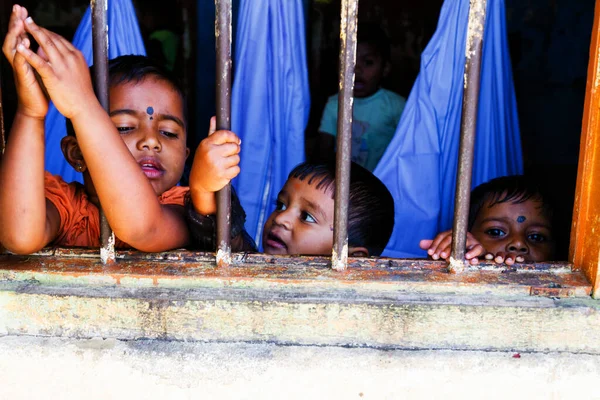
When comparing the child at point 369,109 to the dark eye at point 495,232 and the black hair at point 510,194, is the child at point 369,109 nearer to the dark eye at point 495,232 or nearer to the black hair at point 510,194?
the black hair at point 510,194

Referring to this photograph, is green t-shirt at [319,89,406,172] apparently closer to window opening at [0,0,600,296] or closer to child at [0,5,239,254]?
child at [0,5,239,254]

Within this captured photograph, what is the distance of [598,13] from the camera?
1146 millimetres

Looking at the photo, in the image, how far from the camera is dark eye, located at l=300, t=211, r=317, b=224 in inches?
76.7

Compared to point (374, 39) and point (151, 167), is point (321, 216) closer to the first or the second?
point (151, 167)

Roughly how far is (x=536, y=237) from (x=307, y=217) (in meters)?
0.84

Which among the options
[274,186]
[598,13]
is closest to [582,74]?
[274,186]

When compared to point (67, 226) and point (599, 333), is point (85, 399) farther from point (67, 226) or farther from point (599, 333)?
point (599, 333)

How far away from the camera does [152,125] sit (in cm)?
162

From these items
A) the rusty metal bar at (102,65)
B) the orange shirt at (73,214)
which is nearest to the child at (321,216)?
the orange shirt at (73,214)

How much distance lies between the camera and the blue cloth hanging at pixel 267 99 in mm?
2480

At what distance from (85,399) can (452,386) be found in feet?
2.45

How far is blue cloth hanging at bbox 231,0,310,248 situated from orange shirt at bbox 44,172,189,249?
1040mm

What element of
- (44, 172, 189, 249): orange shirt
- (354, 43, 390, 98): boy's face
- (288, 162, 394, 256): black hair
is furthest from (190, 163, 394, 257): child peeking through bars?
(354, 43, 390, 98): boy's face

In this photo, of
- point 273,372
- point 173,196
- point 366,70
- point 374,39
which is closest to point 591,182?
point 273,372
